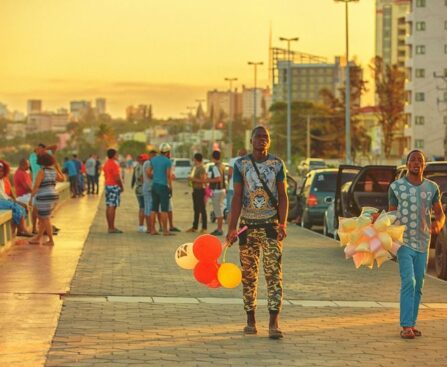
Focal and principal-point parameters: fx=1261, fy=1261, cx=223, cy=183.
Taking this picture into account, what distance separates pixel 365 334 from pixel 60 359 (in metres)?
3.23


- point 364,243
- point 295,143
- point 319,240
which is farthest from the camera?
point 295,143

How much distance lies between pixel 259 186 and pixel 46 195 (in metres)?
10.5

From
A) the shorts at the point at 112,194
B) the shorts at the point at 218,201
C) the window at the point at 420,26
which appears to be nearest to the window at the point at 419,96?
the window at the point at 420,26

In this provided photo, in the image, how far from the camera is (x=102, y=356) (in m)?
10.4

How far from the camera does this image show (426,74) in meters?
129

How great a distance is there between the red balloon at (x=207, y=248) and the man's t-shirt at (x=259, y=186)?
1.26 ft

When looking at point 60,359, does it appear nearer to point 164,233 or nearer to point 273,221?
point 273,221

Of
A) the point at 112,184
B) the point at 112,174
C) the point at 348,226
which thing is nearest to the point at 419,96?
the point at 112,174

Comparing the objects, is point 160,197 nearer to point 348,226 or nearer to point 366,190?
point 366,190

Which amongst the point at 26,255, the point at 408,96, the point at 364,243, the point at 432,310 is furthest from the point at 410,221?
the point at 408,96

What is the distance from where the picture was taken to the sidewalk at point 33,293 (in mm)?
10754

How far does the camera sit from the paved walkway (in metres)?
10.6

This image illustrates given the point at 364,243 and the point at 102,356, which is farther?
the point at 364,243

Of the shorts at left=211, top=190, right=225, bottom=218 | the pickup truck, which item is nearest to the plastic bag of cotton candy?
the pickup truck
